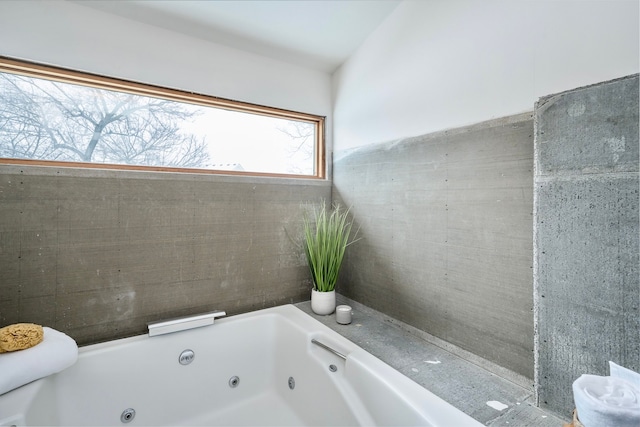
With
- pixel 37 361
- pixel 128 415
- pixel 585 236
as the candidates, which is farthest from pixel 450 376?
pixel 37 361

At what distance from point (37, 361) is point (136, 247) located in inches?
27.1

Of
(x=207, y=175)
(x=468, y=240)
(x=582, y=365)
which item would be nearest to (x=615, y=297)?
(x=582, y=365)

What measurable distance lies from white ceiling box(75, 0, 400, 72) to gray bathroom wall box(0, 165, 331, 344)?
931 mm

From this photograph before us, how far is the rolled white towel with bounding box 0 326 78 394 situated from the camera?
1204 mm

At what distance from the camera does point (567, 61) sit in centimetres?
121

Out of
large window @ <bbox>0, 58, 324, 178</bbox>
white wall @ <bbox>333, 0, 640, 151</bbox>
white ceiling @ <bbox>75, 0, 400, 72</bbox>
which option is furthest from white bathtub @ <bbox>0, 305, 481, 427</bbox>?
white ceiling @ <bbox>75, 0, 400, 72</bbox>

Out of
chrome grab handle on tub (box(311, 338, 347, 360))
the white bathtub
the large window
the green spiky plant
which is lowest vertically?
the white bathtub

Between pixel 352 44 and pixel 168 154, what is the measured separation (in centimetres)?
153

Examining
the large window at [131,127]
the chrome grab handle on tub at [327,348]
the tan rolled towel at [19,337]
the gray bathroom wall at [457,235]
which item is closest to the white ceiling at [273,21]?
the large window at [131,127]

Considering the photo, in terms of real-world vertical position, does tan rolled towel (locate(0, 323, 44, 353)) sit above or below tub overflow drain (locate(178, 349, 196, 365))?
above

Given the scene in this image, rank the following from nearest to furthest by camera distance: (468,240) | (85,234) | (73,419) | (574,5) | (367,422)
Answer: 1. (574,5)
2. (367,422)
3. (73,419)
4. (468,240)
5. (85,234)

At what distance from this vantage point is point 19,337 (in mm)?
1285

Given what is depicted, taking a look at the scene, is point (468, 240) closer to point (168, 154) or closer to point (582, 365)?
point (582, 365)

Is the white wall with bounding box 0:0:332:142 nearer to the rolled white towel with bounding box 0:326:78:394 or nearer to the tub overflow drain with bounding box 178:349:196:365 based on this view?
the rolled white towel with bounding box 0:326:78:394
